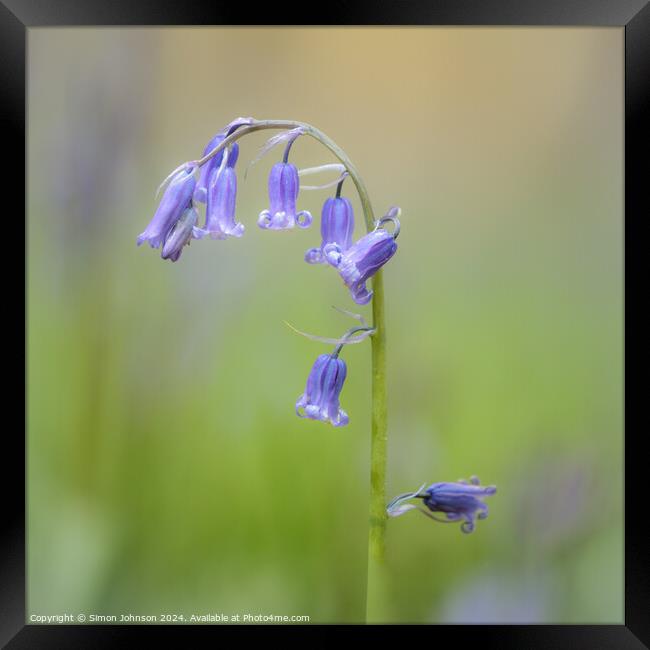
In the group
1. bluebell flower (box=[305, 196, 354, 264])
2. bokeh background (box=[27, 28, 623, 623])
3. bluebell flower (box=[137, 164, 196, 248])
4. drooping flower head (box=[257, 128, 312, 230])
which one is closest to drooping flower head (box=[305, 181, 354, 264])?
bluebell flower (box=[305, 196, 354, 264])

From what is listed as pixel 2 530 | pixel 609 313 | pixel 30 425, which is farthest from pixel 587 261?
pixel 2 530

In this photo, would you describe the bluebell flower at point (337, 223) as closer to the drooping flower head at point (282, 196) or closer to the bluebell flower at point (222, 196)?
the drooping flower head at point (282, 196)

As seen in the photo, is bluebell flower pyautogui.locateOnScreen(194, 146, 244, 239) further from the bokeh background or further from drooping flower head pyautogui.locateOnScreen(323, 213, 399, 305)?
the bokeh background

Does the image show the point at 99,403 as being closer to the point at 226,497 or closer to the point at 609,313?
the point at 226,497

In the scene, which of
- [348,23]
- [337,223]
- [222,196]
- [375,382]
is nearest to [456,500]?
[375,382]

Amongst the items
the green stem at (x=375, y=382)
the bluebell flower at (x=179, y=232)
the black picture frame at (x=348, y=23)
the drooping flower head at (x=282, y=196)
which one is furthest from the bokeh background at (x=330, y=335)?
the bluebell flower at (x=179, y=232)

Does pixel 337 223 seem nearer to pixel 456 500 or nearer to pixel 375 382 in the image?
pixel 375 382

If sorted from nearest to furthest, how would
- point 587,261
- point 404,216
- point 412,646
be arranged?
point 412,646, point 587,261, point 404,216
